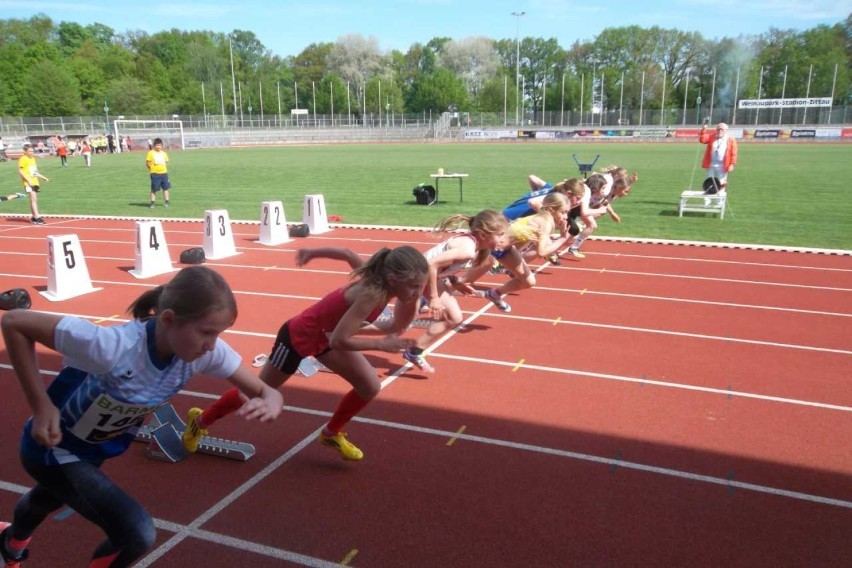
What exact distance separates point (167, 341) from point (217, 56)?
116 metres

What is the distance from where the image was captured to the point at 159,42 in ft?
350

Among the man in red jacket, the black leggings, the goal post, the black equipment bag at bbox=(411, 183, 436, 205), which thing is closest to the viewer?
the black leggings

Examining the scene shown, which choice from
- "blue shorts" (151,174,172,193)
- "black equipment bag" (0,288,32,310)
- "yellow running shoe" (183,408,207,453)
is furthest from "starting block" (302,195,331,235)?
"yellow running shoe" (183,408,207,453)

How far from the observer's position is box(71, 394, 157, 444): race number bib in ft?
Answer: 8.20

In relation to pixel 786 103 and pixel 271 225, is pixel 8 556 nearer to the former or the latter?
pixel 271 225

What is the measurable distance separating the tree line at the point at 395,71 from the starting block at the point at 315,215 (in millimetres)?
68671

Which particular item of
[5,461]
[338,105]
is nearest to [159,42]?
[338,105]

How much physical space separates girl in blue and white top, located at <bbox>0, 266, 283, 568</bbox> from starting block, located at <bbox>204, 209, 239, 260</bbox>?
8.52 m

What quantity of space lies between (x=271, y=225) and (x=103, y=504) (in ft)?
32.7

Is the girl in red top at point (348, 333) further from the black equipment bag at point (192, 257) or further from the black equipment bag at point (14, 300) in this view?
the black equipment bag at point (192, 257)

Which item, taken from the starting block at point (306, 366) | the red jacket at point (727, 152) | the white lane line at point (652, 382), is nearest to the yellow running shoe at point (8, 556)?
the starting block at point (306, 366)

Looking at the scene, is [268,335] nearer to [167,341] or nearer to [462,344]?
[462,344]

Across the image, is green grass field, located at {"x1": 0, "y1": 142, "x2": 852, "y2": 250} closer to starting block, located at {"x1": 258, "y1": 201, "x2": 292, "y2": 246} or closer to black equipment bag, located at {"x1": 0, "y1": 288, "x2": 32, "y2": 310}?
starting block, located at {"x1": 258, "y1": 201, "x2": 292, "y2": 246}

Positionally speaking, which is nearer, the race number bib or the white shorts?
the race number bib
